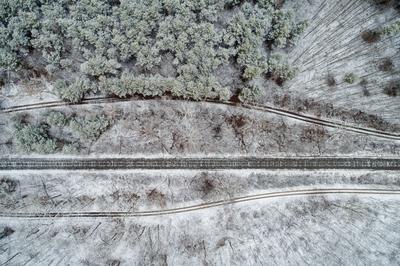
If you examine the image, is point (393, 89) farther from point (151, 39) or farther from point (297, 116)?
point (151, 39)

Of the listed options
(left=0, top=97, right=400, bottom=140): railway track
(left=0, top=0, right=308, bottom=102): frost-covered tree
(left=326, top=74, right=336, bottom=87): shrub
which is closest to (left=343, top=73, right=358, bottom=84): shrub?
(left=326, top=74, right=336, bottom=87): shrub

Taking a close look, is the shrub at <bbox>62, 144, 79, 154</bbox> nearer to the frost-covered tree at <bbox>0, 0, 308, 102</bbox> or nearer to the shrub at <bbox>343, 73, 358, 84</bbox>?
the frost-covered tree at <bbox>0, 0, 308, 102</bbox>

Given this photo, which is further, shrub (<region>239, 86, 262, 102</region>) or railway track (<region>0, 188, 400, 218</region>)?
railway track (<region>0, 188, 400, 218</region>)

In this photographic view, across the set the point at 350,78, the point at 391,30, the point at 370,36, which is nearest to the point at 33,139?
the point at 350,78

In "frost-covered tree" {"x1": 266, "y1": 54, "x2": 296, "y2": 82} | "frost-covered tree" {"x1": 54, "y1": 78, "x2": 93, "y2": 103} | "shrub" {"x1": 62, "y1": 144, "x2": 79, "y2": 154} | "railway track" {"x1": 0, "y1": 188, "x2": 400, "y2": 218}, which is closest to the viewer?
"frost-covered tree" {"x1": 266, "y1": 54, "x2": 296, "y2": 82}

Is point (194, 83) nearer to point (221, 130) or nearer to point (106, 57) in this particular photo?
point (221, 130)

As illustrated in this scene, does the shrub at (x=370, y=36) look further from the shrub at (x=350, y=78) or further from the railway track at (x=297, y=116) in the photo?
the railway track at (x=297, y=116)

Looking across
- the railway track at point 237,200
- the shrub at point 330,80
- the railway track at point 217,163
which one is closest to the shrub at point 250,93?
the railway track at point 217,163
